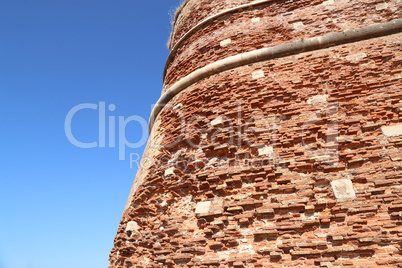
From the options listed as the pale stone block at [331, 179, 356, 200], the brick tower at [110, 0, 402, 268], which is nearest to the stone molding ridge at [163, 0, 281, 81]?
the brick tower at [110, 0, 402, 268]

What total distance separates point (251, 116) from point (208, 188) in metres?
1.29

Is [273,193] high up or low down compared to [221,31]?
down

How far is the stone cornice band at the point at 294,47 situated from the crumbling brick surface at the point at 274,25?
0.26m

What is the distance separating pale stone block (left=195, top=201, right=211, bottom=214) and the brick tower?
0.02 meters

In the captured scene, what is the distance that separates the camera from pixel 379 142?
136 inches

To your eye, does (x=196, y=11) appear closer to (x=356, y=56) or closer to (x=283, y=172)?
(x=356, y=56)

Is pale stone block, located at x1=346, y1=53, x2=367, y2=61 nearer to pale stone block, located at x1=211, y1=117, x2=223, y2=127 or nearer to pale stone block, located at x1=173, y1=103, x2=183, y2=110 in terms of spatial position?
pale stone block, located at x1=211, y1=117, x2=223, y2=127

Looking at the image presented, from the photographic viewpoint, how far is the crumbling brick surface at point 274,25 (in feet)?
15.9

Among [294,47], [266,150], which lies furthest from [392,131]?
[294,47]

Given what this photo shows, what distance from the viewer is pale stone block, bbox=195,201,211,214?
3850 millimetres

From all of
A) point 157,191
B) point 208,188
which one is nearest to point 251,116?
point 208,188

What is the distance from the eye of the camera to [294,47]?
15.6 ft

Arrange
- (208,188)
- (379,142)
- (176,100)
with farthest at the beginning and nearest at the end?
(176,100) < (208,188) < (379,142)

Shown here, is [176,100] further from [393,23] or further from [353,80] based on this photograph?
[393,23]
